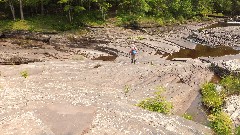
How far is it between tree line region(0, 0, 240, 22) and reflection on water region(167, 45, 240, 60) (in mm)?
13012

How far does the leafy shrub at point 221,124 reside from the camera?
21172 millimetres

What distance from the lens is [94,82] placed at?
27797 millimetres

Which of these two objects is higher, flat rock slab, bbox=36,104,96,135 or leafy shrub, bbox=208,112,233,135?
flat rock slab, bbox=36,104,96,135

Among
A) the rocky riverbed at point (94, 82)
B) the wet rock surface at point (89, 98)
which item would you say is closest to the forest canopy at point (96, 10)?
the rocky riverbed at point (94, 82)

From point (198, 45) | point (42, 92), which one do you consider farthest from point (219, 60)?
point (42, 92)

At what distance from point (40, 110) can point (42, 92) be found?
3437 millimetres

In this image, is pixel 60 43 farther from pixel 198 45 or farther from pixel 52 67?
pixel 198 45

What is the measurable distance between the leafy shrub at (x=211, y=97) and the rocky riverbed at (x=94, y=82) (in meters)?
1.12

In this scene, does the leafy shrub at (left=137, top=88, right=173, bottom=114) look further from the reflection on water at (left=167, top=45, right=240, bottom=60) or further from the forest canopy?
the forest canopy

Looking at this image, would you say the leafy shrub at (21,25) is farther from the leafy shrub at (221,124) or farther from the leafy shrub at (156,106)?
the leafy shrub at (221,124)

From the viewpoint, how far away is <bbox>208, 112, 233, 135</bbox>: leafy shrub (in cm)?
2117

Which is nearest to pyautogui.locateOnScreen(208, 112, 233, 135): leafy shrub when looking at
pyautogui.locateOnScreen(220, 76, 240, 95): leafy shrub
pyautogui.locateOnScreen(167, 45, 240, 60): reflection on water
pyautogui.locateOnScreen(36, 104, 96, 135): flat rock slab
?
pyautogui.locateOnScreen(220, 76, 240, 95): leafy shrub

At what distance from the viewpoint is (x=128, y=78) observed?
29453 millimetres

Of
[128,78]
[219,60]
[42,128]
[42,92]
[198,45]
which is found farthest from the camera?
[198,45]
